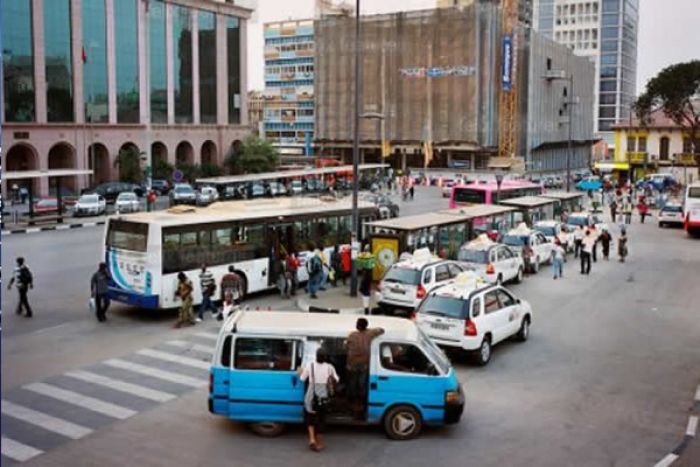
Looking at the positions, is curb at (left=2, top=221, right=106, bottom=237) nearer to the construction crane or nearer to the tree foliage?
the tree foliage

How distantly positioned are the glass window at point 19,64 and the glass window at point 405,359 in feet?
167

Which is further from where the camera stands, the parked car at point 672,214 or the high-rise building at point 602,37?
the high-rise building at point 602,37

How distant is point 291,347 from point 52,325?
9.54 metres

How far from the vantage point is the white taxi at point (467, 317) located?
15781 millimetres

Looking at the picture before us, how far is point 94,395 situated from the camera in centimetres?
1358

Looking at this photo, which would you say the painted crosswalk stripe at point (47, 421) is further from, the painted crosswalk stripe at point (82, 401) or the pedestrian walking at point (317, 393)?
the pedestrian walking at point (317, 393)

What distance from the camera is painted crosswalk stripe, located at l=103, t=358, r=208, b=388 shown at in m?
14.5

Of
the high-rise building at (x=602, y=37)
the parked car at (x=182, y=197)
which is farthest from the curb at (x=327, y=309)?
the high-rise building at (x=602, y=37)

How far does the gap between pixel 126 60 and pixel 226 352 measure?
61558 millimetres

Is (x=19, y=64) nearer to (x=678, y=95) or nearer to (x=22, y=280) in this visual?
(x=22, y=280)

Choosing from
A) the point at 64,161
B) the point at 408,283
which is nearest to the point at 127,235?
the point at 408,283

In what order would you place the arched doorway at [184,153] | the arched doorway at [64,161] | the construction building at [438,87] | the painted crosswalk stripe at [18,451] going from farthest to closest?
the construction building at [438,87] < the arched doorway at [184,153] < the arched doorway at [64,161] < the painted crosswalk stripe at [18,451]

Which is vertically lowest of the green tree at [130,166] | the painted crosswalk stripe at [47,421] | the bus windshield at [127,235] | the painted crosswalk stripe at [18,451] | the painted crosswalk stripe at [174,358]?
the painted crosswalk stripe at [174,358]

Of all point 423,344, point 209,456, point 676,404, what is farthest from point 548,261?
point 209,456
